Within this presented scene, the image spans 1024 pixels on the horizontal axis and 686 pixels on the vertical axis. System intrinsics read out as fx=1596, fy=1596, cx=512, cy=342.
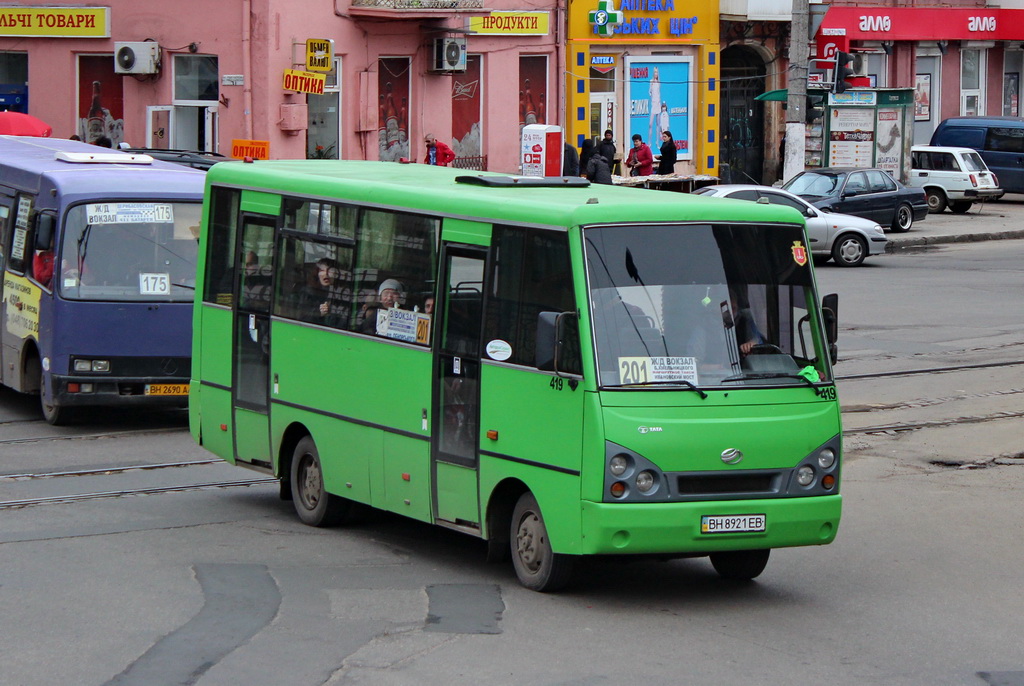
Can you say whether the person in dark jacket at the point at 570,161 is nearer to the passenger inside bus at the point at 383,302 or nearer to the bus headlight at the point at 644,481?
the passenger inside bus at the point at 383,302

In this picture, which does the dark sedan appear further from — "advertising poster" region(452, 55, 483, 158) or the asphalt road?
the asphalt road

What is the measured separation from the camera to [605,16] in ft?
121

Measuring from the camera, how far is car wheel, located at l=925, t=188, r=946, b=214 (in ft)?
131

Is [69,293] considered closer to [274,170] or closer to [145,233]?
[145,233]

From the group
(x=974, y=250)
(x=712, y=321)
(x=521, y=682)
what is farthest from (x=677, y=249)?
(x=974, y=250)

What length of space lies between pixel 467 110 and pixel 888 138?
33.4ft

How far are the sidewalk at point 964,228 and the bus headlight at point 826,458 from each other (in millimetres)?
24584

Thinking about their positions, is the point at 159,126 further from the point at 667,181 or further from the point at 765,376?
the point at 765,376

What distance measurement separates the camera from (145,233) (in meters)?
14.6

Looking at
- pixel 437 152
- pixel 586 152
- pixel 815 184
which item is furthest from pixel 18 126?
pixel 815 184

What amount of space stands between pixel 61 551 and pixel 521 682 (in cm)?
383

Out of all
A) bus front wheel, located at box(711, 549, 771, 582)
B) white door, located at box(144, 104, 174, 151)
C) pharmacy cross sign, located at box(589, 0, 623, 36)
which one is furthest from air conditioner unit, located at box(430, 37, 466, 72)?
bus front wheel, located at box(711, 549, 771, 582)

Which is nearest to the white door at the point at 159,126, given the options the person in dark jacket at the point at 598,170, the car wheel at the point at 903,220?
the person in dark jacket at the point at 598,170

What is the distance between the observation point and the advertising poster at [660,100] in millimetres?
38781
